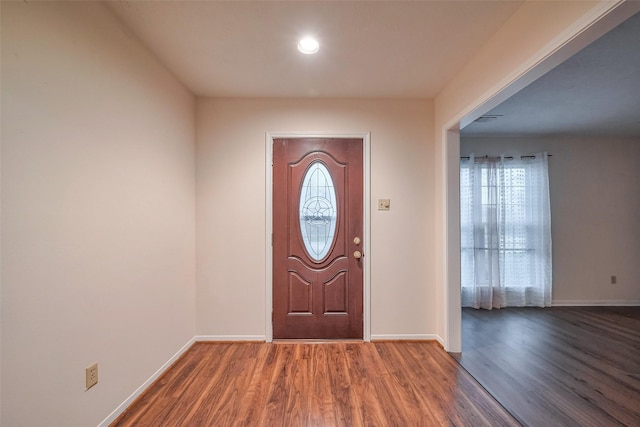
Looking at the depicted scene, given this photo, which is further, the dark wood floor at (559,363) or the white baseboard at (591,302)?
the white baseboard at (591,302)

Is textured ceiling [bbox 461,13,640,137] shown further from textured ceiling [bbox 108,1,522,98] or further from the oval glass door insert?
the oval glass door insert

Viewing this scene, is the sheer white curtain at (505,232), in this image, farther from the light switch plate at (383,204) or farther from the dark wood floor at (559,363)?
the light switch plate at (383,204)

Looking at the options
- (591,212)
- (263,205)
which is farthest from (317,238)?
(591,212)

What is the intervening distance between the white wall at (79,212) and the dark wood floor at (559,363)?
2.51m

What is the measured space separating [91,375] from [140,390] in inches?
20.8

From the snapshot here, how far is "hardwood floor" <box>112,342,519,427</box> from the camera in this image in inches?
64.5

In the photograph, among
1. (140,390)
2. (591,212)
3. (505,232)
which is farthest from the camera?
(591,212)

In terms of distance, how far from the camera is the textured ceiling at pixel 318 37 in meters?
1.55

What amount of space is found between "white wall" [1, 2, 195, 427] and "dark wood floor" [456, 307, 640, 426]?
98.9 inches

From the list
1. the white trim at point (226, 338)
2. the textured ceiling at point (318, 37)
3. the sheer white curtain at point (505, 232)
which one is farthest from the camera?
the sheer white curtain at point (505, 232)

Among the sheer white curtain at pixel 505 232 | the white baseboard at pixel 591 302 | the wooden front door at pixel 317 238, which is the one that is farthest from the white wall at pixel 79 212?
the white baseboard at pixel 591 302

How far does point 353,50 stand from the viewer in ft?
6.32

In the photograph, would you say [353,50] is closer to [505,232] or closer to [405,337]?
[405,337]

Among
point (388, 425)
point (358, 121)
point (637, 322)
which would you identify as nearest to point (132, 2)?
point (358, 121)
